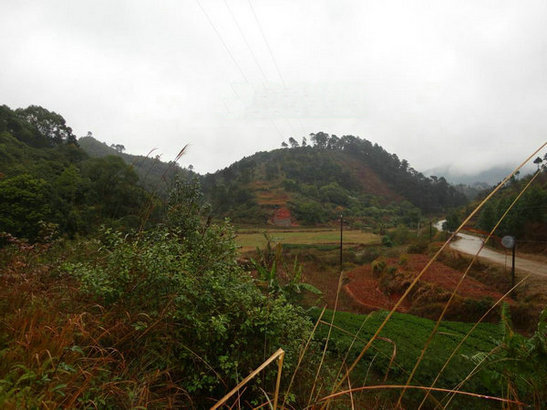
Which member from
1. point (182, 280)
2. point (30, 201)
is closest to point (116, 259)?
point (182, 280)

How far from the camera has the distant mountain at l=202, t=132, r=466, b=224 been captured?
159ft

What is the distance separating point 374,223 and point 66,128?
4703 cm

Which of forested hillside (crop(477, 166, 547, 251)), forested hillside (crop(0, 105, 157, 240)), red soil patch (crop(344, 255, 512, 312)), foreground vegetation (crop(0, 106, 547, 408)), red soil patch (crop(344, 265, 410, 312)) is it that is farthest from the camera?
forested hillside (crop(0, 105, 157, 240))

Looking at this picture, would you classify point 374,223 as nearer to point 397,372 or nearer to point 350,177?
point 350,177

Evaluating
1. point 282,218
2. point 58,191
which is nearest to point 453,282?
point 58,191

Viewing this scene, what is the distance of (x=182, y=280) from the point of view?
2311mm

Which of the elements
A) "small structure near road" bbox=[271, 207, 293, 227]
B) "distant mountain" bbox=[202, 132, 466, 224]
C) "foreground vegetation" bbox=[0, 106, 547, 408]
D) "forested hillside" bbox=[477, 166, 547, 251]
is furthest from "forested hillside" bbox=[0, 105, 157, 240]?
"small structure near road" bbox=[271, 207, 293, 227]

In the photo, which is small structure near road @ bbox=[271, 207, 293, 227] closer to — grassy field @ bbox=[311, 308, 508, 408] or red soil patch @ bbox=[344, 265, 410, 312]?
red soil patch @ bbox=[344, 265, 410, 312]

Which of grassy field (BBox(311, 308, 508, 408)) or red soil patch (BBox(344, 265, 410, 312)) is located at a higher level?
grassy field (BBox(311, 308, 508, 408))

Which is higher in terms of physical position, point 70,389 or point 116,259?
point 116,259

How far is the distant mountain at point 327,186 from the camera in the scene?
48.4 metres

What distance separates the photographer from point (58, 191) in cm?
1848

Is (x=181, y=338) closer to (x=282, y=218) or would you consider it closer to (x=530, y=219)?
(x=530, y=219)

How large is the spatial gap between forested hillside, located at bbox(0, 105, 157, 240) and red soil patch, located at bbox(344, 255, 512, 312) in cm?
999
